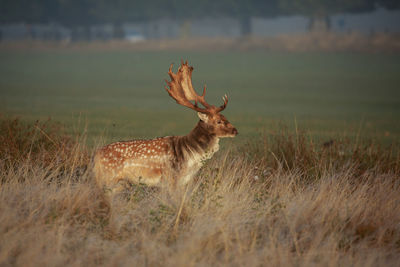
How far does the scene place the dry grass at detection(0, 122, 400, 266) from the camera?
24.1 feet

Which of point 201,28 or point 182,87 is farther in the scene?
point 201,28

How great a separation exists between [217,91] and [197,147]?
29.9m

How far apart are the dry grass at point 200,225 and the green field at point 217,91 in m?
3.17

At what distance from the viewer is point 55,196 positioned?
859cm

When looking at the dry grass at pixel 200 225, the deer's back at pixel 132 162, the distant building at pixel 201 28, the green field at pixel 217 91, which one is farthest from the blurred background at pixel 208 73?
the deer's back at pixel 132 162

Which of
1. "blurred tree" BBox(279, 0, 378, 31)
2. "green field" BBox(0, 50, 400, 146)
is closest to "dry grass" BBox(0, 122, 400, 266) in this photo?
"green field" BBox(0, 50, 400, 146)

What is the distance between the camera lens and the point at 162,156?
9188 mm

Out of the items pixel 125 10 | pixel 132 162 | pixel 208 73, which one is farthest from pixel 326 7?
pixel 132 162

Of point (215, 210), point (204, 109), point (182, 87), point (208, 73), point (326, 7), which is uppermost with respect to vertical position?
point (182, 87)

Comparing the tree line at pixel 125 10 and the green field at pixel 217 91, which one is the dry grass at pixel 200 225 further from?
the tree line at pixel 125 10

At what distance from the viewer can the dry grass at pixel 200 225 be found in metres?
7.35

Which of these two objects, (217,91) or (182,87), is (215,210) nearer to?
(182,87)

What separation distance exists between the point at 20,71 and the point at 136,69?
31.4ft

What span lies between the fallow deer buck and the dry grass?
0.22m
